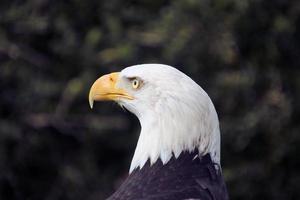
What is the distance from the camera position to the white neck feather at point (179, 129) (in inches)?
281

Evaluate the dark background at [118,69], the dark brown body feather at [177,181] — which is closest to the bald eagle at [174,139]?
the dark brown body feather at [177,181]

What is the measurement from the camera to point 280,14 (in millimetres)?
11742

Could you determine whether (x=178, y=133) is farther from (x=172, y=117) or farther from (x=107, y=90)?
(x=107, y=90)

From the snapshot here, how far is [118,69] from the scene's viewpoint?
11.8 m

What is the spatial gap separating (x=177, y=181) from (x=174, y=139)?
255mm

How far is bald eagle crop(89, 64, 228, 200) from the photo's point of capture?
279 inches

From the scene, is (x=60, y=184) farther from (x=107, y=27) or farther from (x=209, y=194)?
(x=209, y=194)

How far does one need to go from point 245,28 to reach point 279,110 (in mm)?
743

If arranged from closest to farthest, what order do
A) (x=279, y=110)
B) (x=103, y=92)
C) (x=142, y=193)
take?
(x=142, y=193) < (x=103, y=92) < (x=279, y=110)

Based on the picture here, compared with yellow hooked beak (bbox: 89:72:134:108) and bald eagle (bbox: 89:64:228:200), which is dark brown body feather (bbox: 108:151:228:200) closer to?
bald eagle (bbox: 89:64:228:200)

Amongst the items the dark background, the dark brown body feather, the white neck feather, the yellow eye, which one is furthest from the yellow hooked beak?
the dark background

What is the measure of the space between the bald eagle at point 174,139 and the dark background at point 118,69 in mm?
4002

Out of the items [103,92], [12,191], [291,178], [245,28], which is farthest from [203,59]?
[103,92]

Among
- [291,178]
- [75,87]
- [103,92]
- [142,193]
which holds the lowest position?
[142,193]
